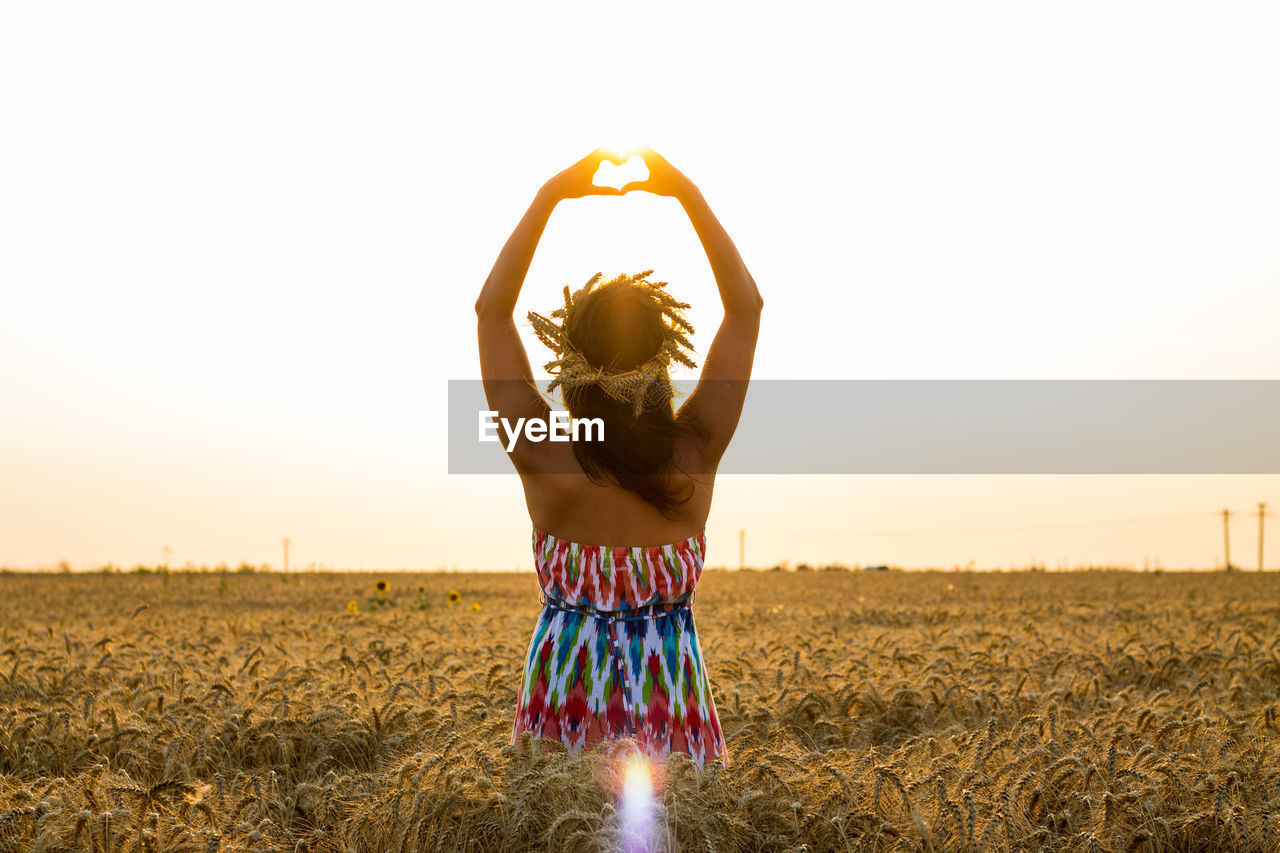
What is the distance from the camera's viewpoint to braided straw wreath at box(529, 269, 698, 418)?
3.45m

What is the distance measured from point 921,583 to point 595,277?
22491mm

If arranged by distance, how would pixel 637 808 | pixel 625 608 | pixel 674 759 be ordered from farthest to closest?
pixel 625 608, pixel 674 759, pixel 637 808

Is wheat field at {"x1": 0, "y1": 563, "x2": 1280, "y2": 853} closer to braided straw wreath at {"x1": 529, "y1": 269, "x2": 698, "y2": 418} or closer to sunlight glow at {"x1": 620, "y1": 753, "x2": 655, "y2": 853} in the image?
sunlight glow at {"x1": 620, "y1": 753, "x2": 655, "y2": 853}

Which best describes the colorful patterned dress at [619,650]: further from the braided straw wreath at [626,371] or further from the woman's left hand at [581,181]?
the woman's left hand at [581,181]

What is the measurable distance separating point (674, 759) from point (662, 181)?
7.07 ft

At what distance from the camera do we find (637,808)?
3.35 meters

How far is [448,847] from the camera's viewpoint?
3.56 meters

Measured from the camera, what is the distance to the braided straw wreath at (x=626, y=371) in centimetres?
345

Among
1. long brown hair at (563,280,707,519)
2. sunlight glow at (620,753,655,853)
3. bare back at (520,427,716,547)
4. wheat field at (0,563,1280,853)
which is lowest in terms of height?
wheat field at (0,563,1280,853)

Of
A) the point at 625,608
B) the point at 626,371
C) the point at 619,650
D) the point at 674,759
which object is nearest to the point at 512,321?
the point at 626,371

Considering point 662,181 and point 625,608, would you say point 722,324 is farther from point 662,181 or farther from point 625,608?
point 625,608

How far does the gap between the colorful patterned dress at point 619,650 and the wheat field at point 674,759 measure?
0.64ft

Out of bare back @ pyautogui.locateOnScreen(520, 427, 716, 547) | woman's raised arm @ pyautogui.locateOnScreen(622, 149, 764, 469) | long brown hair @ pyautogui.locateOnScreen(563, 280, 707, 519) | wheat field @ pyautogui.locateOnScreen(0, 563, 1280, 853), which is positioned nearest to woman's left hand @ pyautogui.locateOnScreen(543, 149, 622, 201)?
woman's raised arm @ pyautogui.locateOnScreen(622, 149, 764, 469)

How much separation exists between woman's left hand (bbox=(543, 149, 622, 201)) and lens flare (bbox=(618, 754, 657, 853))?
213 cm
